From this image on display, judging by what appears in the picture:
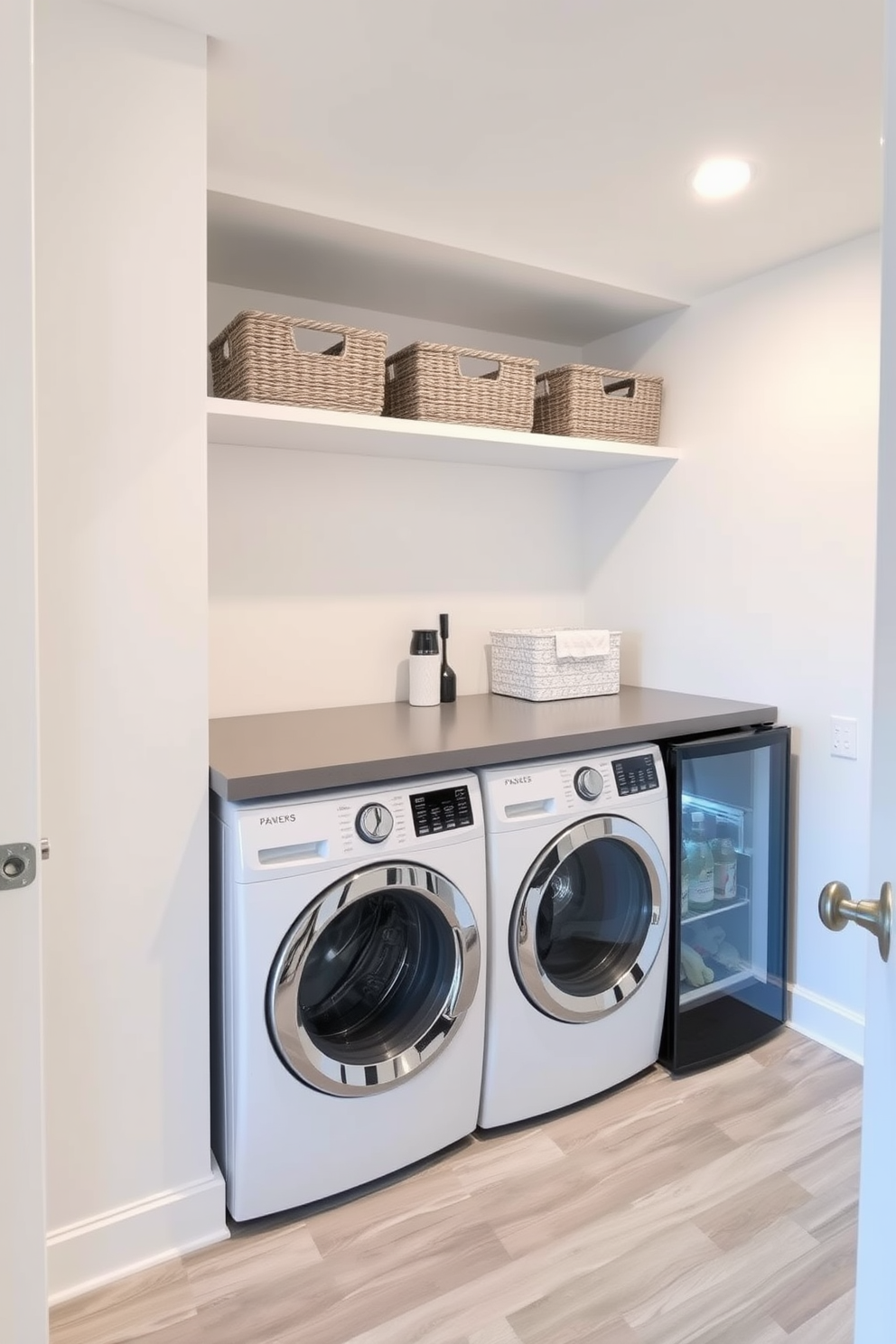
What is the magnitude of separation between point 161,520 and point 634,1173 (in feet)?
5.82

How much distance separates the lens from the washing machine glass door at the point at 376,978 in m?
1.75

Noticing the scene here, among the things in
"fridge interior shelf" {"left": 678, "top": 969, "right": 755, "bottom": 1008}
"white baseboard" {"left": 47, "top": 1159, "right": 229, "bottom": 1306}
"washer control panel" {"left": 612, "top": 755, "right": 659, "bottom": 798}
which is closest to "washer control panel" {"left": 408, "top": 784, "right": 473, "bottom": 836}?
"washer control panel" {"left": 612, "top": 755, "right": 659, "bottom": 798}

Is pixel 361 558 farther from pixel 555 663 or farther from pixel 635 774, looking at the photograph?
pixel 635 774

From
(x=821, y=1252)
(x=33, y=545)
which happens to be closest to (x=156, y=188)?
(x=33, y=545)

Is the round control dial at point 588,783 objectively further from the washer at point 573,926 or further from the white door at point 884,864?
the white door at point 884,864

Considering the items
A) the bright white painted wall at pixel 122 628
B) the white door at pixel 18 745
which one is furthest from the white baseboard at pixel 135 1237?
the white door at pixel 18 745

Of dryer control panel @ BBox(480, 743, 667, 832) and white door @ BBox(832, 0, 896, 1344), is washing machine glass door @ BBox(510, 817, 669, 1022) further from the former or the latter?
white door @ BBox(832, 0, 896, 1344)

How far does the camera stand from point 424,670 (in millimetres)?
2660

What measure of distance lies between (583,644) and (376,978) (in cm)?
123

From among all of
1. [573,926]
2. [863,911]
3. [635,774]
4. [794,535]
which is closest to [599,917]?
[573,926]

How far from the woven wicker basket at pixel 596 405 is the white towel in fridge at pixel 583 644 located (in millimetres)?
613

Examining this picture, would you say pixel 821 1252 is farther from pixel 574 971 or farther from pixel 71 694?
pixel 71 694

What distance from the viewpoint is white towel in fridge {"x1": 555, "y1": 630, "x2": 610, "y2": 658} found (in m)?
2.68

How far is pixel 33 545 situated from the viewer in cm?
117
